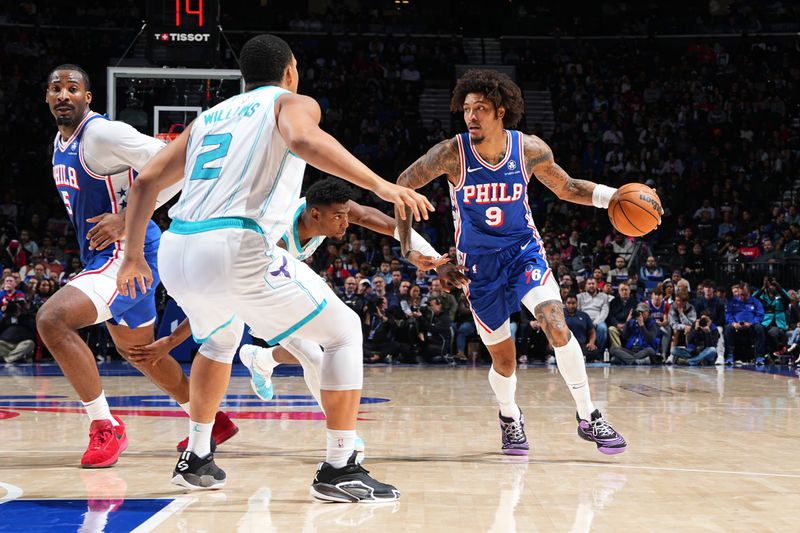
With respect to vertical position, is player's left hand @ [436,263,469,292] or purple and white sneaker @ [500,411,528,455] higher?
player's left hand @ [436,263,469,292]

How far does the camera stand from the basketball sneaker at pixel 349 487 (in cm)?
374

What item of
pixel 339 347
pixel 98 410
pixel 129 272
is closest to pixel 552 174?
pixel 339 347

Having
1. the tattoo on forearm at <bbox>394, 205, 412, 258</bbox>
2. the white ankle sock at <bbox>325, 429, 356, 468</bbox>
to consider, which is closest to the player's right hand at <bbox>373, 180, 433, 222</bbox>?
the white ankle sock at <bbox>325, 429, 356, 468</bbox>

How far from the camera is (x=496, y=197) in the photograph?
5527mm

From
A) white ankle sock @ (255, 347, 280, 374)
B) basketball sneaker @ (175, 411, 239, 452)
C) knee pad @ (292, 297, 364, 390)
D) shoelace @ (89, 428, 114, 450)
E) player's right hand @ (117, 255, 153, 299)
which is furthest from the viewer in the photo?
white ankle sock @ (255, 347, 280, 374)

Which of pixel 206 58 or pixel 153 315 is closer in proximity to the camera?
pixel 153 315

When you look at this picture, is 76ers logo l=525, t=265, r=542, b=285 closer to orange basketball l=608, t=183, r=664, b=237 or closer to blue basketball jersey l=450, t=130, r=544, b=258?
blue basketball jersey l=450, t=130, r=544, b=258

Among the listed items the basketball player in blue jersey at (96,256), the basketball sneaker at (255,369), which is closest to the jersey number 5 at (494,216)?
the basketball sneaker at (255,369)

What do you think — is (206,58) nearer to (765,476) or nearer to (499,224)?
(499,224)

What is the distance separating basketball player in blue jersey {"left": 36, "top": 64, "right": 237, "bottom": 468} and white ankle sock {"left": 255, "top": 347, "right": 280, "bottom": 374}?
1.75ft

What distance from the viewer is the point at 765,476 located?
437 centimetres

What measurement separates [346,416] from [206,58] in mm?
8347

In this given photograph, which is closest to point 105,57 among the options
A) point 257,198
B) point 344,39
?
point 344,39

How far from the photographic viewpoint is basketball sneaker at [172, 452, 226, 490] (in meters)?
4.01
